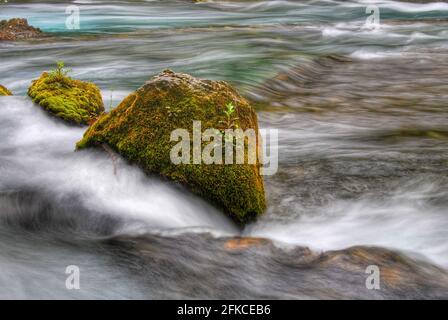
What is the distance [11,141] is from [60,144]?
24.5 inches

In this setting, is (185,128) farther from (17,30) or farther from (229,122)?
(17,30)

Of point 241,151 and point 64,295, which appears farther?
point 241,151

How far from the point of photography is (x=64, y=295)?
4.20 m

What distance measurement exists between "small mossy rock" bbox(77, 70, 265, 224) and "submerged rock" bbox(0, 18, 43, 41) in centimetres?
1066

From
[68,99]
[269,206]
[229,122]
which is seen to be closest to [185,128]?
[229,122]

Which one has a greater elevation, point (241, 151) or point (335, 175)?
point (241, 151)

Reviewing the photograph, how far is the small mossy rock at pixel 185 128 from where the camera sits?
16.9 feet

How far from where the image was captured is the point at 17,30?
1597 centimetres

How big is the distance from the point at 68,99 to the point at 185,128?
7.84 feet

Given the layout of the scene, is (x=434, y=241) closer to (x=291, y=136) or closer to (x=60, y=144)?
(x=291, y=136)

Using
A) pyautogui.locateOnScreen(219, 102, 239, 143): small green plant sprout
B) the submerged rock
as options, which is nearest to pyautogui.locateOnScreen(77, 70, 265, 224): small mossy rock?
pyautogui.locateOnScreen(219, 102, 239, 143): small green plant sprout

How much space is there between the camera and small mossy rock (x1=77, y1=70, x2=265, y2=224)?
5.14 metres
